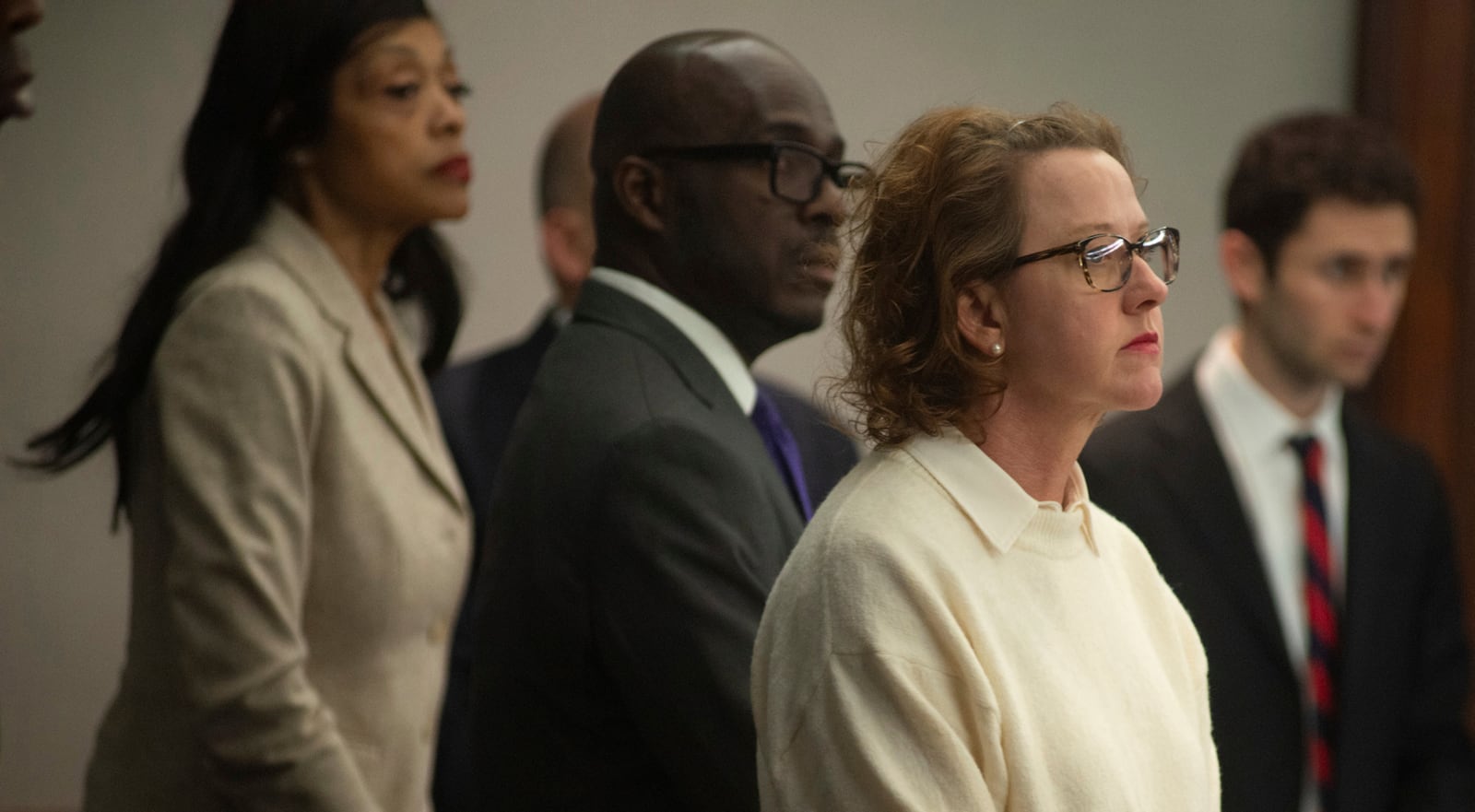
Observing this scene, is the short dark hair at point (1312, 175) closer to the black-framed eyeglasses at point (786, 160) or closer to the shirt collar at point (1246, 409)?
the shirt collar at point (1246, 409)

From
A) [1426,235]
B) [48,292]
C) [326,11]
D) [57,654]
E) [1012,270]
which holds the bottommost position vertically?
[57,654]

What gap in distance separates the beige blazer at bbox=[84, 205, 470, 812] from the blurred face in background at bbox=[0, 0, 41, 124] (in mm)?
553

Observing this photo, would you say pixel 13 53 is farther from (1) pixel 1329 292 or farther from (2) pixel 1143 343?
(1) pixel 1329 292

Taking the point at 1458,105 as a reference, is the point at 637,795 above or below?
below

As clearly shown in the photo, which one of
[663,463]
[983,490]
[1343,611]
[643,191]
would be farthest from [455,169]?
A: [1343,611]

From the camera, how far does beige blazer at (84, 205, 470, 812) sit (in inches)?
74.2

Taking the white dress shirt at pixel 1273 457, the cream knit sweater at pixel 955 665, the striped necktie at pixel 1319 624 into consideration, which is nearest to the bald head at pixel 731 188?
the cream knit sweater at pixel 955 665

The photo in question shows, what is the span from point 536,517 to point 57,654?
191 cm

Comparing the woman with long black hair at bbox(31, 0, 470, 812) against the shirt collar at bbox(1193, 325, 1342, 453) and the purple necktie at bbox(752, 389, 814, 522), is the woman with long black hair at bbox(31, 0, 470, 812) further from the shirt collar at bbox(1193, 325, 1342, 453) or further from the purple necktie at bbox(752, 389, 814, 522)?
the shirt collar at bbox(1193, 325, 1342, 453)

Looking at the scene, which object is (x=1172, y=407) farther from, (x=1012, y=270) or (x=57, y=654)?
(x=57, y=654)

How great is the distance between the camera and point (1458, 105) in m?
4.03

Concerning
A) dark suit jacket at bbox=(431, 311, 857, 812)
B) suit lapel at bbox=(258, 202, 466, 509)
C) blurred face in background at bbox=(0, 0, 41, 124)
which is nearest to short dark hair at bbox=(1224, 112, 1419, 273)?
dark suit jacket at bbox=(431, 311, 857, 812)

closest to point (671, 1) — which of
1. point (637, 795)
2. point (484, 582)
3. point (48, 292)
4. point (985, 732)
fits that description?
point (48, 292)

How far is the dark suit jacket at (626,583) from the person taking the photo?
1556 millimetres
